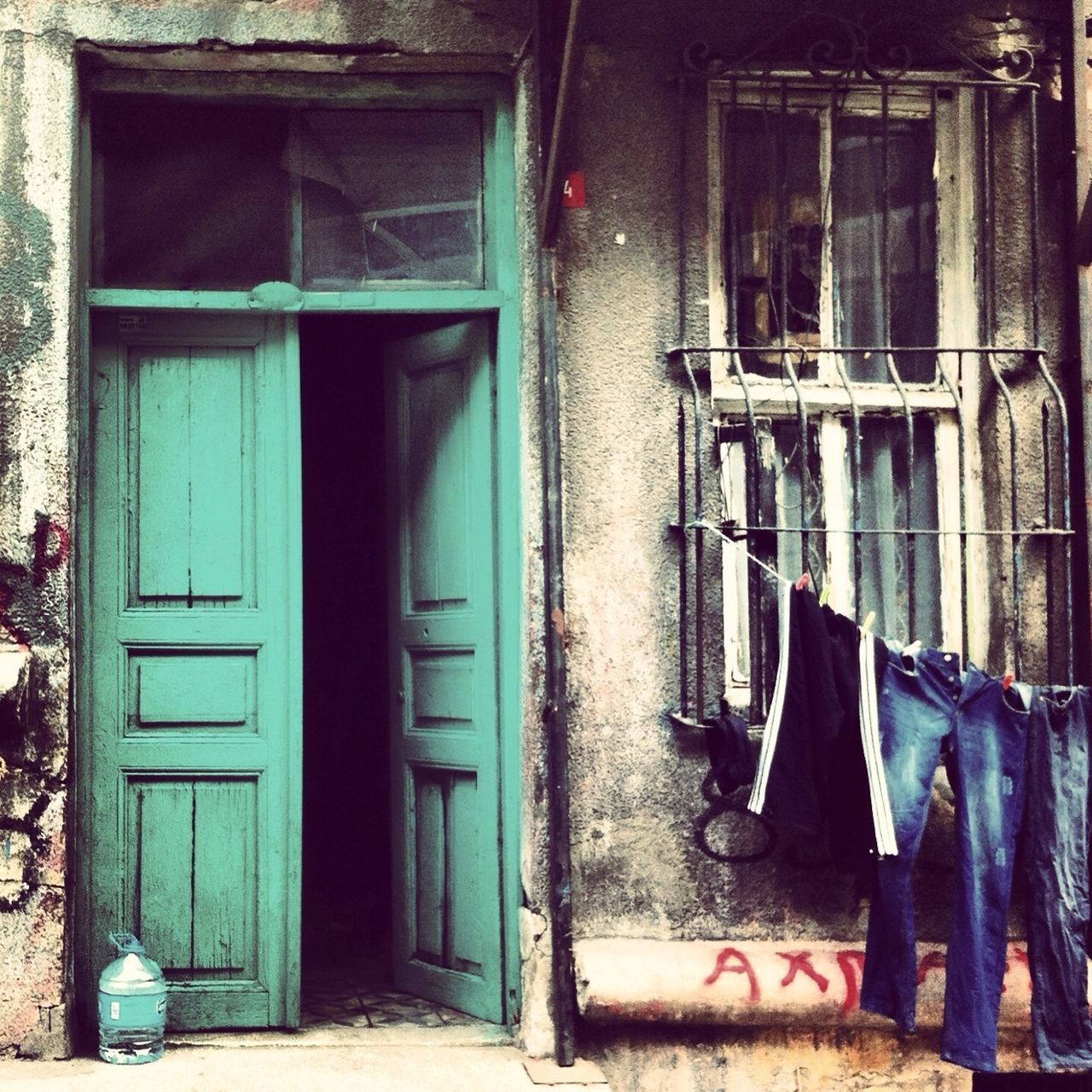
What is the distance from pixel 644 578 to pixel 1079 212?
6.34 feet

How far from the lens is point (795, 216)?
5.03 m

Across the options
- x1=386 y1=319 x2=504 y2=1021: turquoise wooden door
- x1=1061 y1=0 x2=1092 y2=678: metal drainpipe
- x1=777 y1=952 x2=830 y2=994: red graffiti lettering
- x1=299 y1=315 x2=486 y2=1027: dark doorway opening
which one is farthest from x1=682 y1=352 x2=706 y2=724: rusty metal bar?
x1=299 y1=315 x2=486 y2=1027: dark doorway opening

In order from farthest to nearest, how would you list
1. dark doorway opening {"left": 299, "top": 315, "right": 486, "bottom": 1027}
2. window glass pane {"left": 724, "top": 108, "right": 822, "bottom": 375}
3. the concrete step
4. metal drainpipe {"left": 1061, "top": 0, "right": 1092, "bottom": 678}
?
dark doorway opening {"left": 299, "top": 315, "right": 486, "bottom": 1027} < window glass pane {"left": 724, "top": 108, "right": 822, "bottom": 375} < metal drainpipe {"left": 1061, "top": 0, "right": 1092, "bottom": 678} < the concrete step

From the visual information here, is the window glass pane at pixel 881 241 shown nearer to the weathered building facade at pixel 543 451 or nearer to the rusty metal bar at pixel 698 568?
the weathered building facade at pixel 543 451

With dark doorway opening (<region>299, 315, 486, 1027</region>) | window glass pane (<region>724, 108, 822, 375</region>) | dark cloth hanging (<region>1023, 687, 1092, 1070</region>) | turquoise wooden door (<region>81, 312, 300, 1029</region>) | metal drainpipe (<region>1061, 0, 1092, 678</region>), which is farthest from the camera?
dark doorway opening (<region>299, 315, 486, 1027</region>)

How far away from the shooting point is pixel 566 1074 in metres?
4.39

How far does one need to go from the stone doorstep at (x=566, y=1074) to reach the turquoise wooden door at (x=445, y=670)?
40 cm

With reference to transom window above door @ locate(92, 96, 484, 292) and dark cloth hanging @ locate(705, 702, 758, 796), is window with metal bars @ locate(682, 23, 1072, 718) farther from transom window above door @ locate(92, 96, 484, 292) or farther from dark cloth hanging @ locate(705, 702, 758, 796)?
transom window above door @ locate(92, 96, 484, 292)

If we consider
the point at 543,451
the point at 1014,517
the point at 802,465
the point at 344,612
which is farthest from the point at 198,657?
the point at 344,612

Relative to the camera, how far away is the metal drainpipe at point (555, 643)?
451cm

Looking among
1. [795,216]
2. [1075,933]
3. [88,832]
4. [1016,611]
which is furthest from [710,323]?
[88,832]

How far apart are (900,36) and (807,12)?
37cm

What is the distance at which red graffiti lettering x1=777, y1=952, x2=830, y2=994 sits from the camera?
14.8 feet

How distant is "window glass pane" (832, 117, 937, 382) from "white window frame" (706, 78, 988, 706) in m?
0.03
